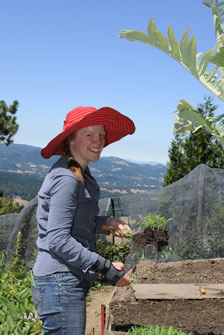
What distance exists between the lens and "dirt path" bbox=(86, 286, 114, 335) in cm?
398

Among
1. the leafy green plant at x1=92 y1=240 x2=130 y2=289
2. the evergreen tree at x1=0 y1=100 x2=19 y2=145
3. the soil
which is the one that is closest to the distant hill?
the evergreen tree at x1=0 y1=100 x2=19 y2=145

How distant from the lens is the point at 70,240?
1419mm

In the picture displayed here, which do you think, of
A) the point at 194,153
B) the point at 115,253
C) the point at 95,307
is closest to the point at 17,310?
the point at 95,307

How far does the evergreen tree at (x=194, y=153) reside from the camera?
757 centimetres

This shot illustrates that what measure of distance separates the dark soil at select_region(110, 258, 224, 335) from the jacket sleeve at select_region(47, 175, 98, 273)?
168 cm

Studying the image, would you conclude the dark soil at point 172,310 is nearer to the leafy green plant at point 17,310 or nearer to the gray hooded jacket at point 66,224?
the leafy green plant at point 17,310

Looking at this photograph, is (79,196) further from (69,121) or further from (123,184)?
(123,184)

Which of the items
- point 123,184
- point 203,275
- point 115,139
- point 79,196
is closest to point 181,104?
point 115,139

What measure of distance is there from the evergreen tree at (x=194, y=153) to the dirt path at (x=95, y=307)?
3.06 m

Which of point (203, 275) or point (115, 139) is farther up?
point (115, 139)

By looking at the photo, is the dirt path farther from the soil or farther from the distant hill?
the distant hill

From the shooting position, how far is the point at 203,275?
166 inches

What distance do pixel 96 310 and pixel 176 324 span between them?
198cm

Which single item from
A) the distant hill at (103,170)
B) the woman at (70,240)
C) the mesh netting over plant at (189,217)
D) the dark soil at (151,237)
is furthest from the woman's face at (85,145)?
the distant hill at (103,170)
